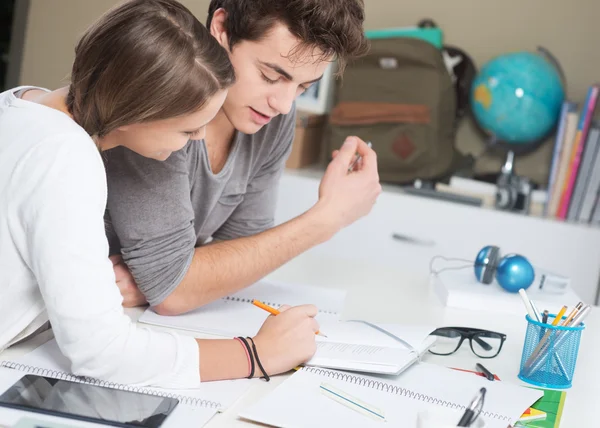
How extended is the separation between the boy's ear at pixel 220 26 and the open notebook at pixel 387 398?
0.58 m

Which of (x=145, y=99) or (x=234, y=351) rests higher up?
(x=145, y=99)

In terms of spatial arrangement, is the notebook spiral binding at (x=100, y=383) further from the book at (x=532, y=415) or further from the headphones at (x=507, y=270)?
the headphones at (x=507, y=270)

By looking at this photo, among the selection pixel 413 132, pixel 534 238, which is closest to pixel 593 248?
pixel 534 238

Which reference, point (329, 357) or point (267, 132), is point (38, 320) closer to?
point (329, 357)

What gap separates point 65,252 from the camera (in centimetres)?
88

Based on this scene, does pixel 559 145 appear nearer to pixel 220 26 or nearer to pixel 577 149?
pixel 577 149

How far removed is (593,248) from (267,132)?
1.37 m

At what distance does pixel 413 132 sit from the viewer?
274 centimetres

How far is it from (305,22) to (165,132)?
36 cm

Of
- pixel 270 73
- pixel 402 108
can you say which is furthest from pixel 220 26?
pixel 402 108

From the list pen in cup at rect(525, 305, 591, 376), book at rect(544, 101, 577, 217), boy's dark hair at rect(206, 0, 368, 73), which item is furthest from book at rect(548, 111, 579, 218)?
pen in cup at rect(525, 305, 591, 376)

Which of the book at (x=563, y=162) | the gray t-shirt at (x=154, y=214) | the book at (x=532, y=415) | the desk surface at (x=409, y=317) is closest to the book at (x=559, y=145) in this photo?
the book at (x=563, y=162)

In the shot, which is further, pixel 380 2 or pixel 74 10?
pixel 74 10

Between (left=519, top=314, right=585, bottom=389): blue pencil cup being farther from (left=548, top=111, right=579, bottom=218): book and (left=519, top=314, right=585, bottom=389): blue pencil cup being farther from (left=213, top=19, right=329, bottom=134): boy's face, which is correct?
(left=548, top=111, right=579, bottom=218): book
